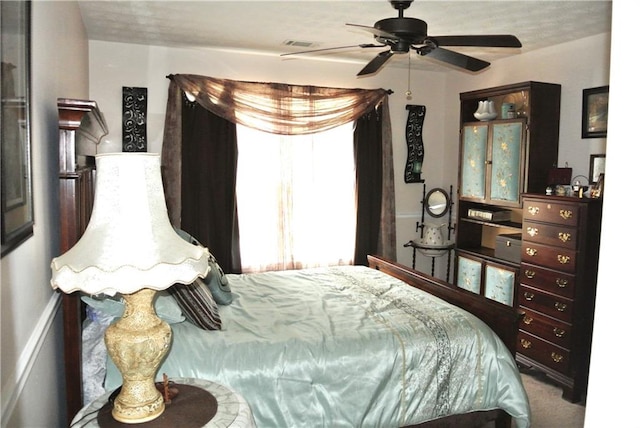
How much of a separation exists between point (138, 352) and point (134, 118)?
3365 mm

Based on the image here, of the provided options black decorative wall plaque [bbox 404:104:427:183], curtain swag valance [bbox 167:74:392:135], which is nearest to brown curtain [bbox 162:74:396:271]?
curtain swag valance [bbox 167:74:392:135]

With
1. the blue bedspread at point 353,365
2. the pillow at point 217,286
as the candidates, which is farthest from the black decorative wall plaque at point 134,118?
the blue bedspread at point 353,365

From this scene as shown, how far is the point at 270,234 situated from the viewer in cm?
490

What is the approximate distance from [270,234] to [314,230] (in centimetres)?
45

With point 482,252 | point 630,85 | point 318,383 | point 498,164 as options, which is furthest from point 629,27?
point 482,252

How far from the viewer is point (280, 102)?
4.77m

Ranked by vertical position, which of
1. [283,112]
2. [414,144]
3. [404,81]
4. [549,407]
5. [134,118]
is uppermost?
[404,81]

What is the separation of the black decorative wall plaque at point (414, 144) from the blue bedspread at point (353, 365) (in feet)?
8.97

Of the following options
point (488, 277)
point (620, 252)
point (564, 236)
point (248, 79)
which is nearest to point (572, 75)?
point (564, 236)

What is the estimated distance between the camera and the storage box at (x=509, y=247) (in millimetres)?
4160

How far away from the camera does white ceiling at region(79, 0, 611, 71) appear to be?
3.23 m

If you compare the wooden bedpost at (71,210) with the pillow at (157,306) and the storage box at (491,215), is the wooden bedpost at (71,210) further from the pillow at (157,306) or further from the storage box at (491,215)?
the storage box at (491,215)

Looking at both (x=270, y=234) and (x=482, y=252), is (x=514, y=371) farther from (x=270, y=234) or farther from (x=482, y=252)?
(x=270, y=234)

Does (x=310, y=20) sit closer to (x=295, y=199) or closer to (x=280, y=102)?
(x=280, y=102)
